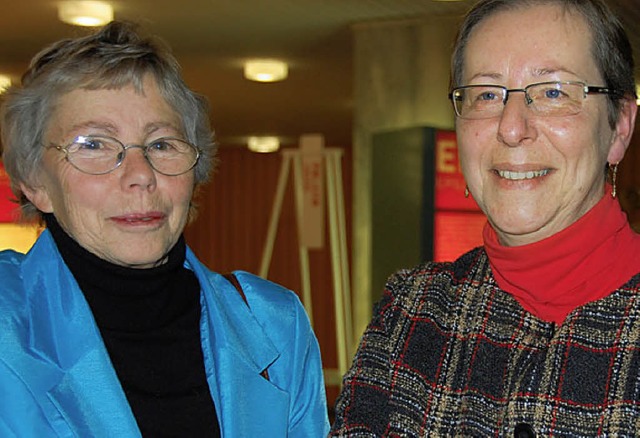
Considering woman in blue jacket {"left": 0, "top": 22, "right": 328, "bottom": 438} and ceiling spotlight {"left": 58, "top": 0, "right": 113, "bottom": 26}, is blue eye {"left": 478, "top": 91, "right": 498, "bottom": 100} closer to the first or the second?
woman in blue jacket {"left": 0, "top": 22, "right": 328, "bottom": 438}

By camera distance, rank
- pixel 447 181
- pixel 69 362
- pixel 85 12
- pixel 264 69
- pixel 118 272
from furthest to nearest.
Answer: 1. pixel 264 69
2. pixel 85 12
3. pixel 447 181
4. pixel 118 272
5. pixel 69 362

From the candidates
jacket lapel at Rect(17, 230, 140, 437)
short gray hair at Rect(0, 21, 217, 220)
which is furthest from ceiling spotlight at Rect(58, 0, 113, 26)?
jacket lapel at Rect(17, 230, 140, 437)

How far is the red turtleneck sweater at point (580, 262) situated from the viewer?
4.83ft

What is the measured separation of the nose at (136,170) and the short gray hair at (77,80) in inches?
5.8

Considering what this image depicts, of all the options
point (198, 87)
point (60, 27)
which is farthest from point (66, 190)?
point (198, 87)

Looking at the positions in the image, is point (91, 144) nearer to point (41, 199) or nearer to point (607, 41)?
point (41, 199)

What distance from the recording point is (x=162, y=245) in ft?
6.40

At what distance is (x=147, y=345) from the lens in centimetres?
195

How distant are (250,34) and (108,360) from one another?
15.3 feet

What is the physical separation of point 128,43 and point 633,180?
32.1 feet

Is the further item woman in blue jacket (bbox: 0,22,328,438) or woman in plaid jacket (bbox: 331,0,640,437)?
woman in blue jacket (bbox: 0,22,328,438)

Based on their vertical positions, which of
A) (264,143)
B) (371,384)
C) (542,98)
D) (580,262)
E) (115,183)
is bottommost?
(371,384)

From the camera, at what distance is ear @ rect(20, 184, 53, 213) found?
1.98 meters

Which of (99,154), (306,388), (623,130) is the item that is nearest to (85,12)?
(99,154)
